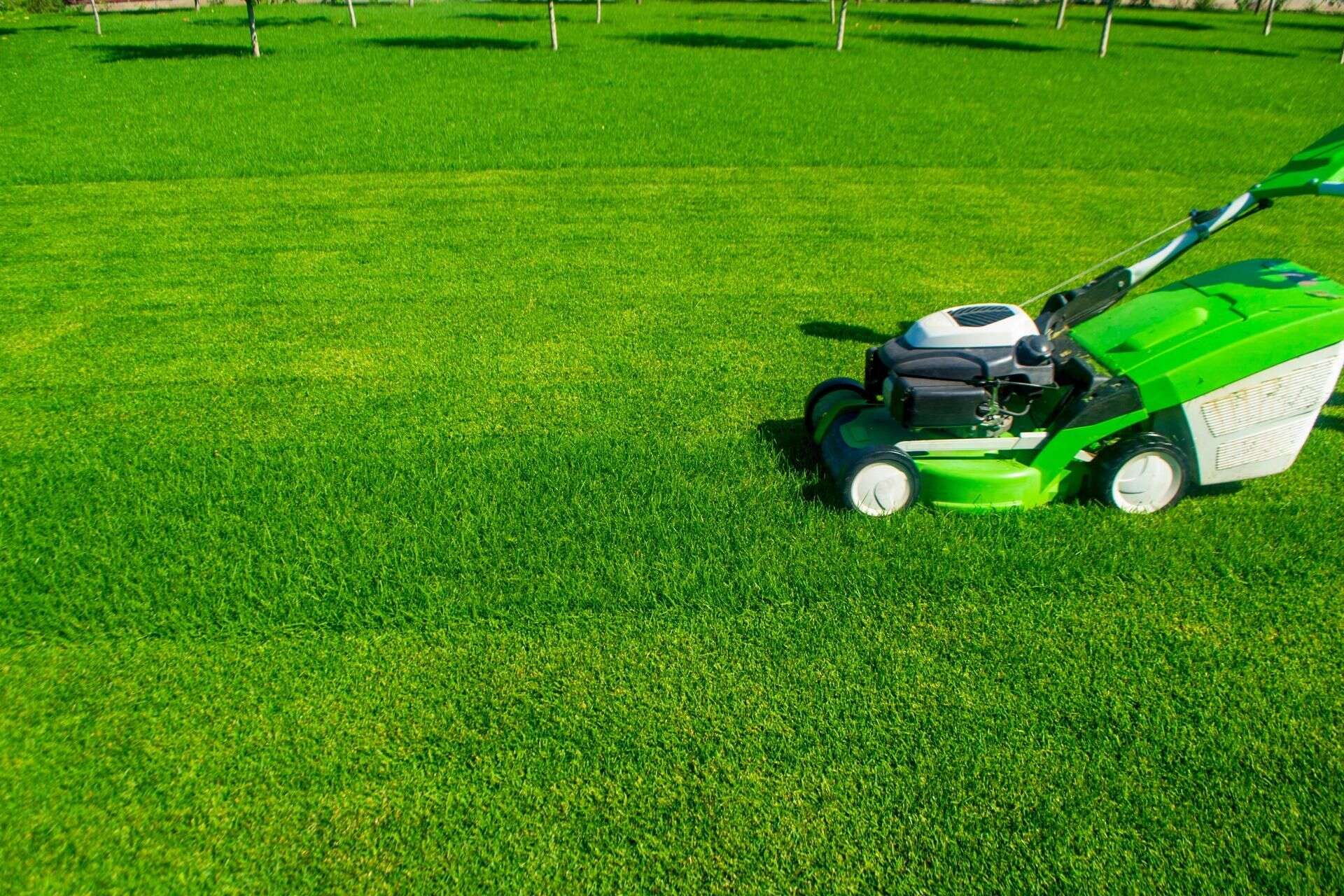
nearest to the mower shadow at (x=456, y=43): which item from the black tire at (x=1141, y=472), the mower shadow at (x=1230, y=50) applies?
the mower shadow at (x=1230, y=50)

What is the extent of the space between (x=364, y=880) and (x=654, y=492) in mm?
2119

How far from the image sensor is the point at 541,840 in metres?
2.70

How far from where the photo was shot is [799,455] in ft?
15.1

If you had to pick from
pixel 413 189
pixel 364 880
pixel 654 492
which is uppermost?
pixel 413 189

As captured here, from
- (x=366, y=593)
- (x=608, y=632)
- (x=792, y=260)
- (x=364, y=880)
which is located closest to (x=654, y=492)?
(x=608, y=632)

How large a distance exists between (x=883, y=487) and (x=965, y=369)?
23.7 inches

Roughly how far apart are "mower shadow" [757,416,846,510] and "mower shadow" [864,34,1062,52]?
55.9ft

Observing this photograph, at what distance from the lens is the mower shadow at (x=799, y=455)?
166 inches

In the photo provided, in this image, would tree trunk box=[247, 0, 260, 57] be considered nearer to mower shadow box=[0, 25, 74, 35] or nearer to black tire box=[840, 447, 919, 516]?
mower shadow box=[0, 25, 74, 35]

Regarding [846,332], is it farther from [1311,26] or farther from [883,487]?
[1311,26]

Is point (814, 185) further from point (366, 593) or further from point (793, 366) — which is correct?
point (366, 593)

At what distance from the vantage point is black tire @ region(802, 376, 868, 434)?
4504 millimetres

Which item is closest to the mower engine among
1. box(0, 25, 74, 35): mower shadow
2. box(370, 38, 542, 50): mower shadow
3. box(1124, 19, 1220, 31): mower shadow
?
box(370, 38, 542, 50): mower shadow

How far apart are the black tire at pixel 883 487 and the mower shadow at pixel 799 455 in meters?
0.10
